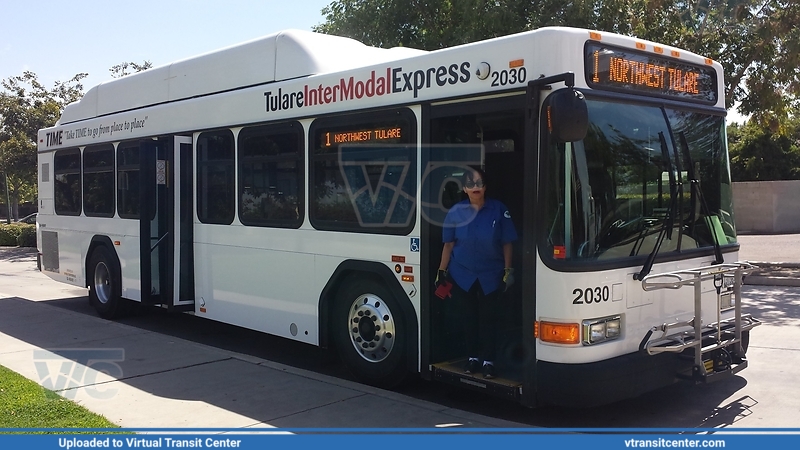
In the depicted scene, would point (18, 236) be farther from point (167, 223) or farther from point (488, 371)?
point (488, 371)

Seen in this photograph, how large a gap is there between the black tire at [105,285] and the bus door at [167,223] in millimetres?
847

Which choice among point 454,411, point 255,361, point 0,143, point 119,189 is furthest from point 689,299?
point 0,143

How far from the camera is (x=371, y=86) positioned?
6.40 m

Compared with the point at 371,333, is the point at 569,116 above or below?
above

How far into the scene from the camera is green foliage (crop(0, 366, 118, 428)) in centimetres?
551

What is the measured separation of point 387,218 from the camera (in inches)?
247

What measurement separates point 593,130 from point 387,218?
6.33 feet

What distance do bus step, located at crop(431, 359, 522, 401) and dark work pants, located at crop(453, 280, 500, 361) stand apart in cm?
18

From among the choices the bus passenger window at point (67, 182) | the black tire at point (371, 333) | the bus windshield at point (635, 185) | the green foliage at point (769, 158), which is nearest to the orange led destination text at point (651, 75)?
the bus windshield at point (635, 185)

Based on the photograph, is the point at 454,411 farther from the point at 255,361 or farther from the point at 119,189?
the point at 119,189

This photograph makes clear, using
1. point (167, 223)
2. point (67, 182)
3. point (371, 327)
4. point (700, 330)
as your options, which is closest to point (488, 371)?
point (371, 327)

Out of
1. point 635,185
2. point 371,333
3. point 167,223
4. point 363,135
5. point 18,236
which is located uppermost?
point 363,135

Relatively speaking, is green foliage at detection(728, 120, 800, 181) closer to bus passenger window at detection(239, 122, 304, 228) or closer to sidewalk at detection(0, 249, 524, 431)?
bus passenger window at detection(239, 122, 304, 228)

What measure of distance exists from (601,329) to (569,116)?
58.2 inches
